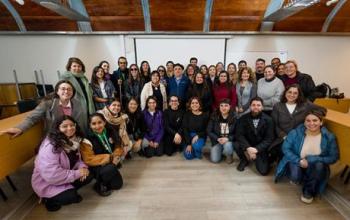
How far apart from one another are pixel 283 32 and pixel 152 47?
130 inches

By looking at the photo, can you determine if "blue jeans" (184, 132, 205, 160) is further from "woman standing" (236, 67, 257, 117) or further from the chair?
the chair

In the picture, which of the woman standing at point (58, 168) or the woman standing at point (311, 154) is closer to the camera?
the woman standing at point (58, 168)

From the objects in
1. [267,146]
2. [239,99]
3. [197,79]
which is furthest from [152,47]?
[267,146]

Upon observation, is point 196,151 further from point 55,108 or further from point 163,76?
point 55,108

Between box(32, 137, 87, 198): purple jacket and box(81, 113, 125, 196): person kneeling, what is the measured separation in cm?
23

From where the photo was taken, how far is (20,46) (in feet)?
16.2

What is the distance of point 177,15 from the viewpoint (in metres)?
4.46

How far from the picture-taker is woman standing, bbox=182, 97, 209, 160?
2.91 metres

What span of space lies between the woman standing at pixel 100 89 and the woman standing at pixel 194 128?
121cm

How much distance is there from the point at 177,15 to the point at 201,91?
223 cm

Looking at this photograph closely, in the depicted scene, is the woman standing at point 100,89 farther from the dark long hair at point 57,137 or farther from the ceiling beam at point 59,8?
the ceiling beam at point 59,8

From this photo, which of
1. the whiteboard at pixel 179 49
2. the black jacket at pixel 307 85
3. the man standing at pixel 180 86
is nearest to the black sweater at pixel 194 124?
the man standing at pixel 180 86

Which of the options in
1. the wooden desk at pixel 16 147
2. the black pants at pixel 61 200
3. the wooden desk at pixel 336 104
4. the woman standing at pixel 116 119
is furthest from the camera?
the wooden desk at pixel 336 104

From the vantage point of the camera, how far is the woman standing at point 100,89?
2990mm
